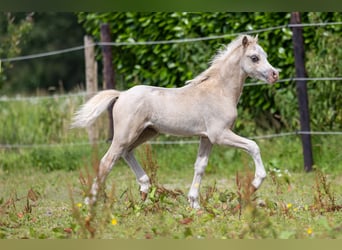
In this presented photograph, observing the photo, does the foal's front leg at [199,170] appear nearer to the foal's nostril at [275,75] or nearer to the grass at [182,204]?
the grass at [182,204]

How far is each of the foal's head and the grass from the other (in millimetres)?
956

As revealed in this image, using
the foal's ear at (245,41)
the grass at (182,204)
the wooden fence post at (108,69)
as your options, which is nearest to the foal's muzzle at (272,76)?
the foal's ear at (245,41)

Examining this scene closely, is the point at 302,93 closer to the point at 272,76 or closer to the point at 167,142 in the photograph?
the point at 167,142

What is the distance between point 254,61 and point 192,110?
700 millimetres

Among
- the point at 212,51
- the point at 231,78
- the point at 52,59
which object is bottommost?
the point at 52,59

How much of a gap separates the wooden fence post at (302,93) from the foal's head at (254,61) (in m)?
3.03

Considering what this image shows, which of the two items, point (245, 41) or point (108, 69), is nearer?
point (245, 41)

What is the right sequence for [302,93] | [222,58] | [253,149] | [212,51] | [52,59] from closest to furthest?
1. [253,149]
2. [222,58]
3. [302,93]
4. [212,51]
5. [52,59]

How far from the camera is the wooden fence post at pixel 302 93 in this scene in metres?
9.24

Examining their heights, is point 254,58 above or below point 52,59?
above

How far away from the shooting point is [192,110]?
6.16 m

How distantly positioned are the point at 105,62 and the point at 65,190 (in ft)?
8.27

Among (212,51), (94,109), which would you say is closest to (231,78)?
(94,109)
